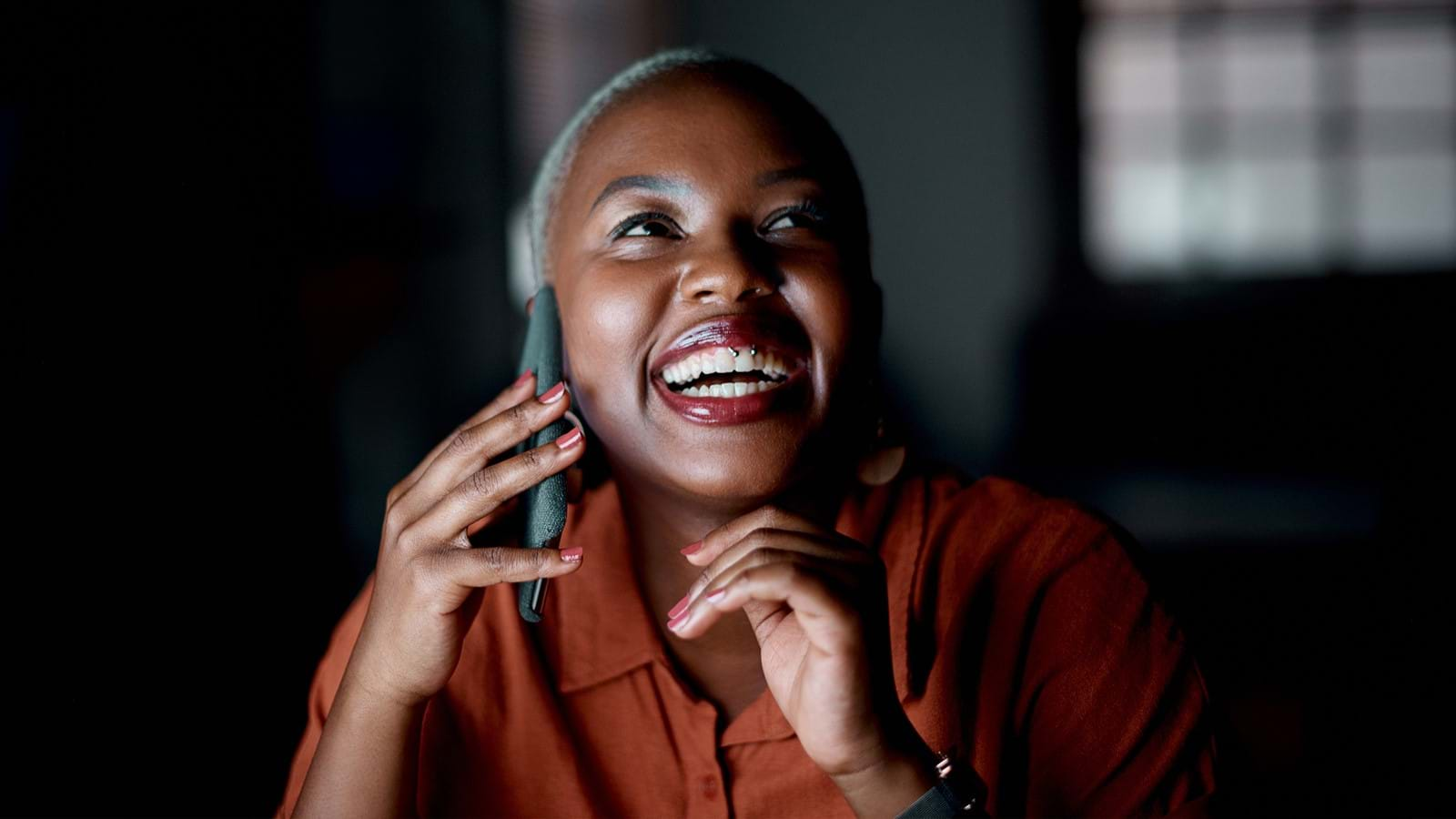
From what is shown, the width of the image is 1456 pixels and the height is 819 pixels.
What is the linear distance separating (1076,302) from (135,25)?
151 inches

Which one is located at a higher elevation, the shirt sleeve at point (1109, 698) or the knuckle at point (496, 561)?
the knuckle at point (496, 561)

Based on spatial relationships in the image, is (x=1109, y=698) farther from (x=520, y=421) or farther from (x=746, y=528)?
→ (x=520, y=421)

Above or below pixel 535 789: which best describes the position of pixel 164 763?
below

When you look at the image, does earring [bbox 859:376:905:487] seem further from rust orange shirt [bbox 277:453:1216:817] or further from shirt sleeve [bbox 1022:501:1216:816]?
shirt sleeve [bbox 1022:501:1216:816]

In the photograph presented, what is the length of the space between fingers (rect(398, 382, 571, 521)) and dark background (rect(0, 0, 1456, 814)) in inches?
22.7

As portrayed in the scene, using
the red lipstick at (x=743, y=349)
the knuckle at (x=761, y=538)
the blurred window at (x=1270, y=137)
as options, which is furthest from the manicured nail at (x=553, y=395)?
the blurred window at (x=1270, y=137)

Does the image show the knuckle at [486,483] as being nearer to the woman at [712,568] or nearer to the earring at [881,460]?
the woman at [712,568]

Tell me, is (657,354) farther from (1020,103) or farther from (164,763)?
(1020,103)

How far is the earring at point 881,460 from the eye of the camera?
129cm

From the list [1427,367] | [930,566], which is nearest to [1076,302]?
[1427,367]

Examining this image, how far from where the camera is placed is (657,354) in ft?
3.86

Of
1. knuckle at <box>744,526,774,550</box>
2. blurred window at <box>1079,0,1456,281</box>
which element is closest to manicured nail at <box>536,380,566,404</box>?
knuckle at <box>744,526,774,550</box>

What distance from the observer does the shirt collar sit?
4.12ft

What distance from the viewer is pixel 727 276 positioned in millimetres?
1128
